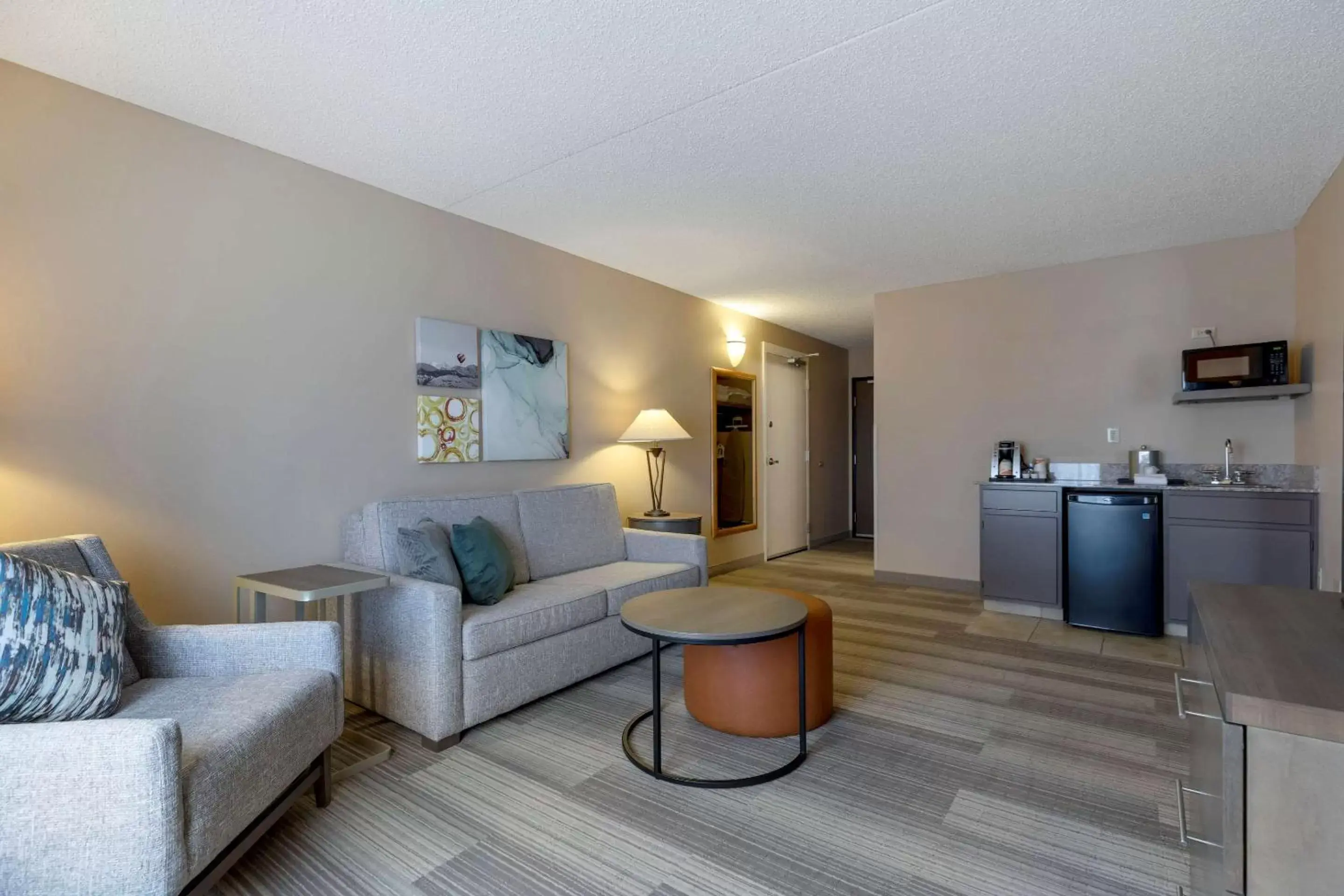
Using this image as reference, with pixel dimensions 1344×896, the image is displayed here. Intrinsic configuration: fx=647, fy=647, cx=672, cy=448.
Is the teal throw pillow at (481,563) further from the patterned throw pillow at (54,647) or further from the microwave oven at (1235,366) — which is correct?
the microwave oven at (1235,366)

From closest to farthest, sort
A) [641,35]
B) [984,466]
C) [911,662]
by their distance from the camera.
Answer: [641,35]
[911,662]
[984,466]

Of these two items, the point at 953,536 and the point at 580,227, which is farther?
the point at 953,536

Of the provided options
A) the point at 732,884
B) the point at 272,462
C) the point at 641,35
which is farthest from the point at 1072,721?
the point at 272,462

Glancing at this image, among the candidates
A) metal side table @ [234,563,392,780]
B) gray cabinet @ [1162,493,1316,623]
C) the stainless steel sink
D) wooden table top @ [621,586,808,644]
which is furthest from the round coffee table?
the stainless steel sink

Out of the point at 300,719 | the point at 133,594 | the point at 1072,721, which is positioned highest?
the point at 133,594

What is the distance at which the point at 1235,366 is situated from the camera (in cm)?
392

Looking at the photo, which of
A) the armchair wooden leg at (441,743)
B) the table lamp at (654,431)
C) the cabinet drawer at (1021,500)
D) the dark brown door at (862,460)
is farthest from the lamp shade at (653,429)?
the dark brown door at (862,460)

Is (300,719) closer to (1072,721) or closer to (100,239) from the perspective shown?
(100,239)

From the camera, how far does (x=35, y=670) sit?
4.86 ft

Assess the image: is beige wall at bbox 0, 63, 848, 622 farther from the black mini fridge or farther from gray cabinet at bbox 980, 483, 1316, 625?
the black mini fridge

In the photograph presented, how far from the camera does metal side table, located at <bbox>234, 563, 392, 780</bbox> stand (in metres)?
2.28

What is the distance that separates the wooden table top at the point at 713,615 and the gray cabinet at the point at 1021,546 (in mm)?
2455

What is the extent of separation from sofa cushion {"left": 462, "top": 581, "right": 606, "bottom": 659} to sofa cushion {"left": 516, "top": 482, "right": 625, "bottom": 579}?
0.79ft

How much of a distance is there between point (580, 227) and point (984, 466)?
3.53 meters
